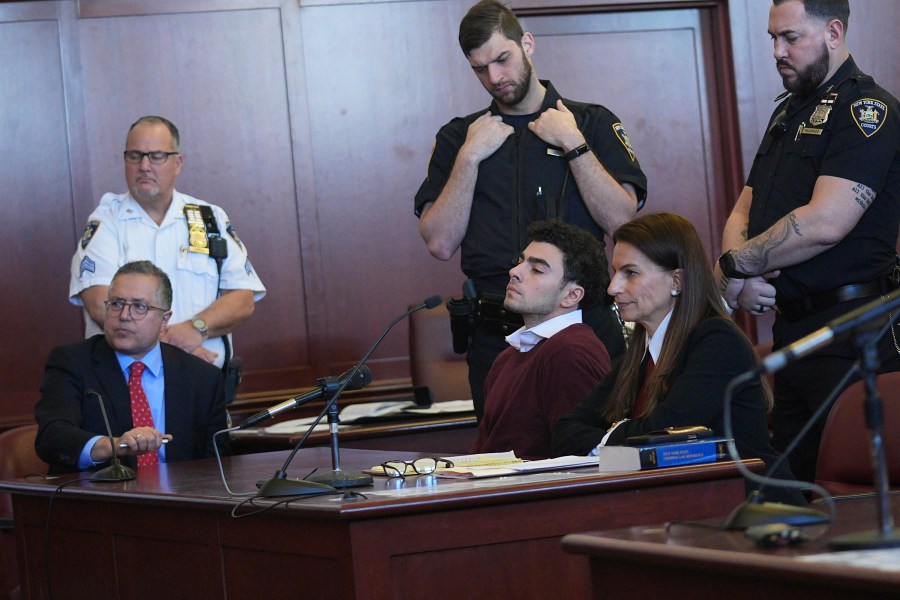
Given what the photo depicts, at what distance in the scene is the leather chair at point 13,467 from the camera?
11.8 ft

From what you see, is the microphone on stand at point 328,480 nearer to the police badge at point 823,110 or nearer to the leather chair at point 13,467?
the police badge at point 823,110

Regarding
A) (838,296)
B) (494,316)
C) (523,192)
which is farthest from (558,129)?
(838,296)

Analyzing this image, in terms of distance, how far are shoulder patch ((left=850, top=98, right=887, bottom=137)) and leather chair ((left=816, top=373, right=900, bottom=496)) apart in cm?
66

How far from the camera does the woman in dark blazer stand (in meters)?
2.56

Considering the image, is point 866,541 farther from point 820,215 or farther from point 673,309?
point 820,215

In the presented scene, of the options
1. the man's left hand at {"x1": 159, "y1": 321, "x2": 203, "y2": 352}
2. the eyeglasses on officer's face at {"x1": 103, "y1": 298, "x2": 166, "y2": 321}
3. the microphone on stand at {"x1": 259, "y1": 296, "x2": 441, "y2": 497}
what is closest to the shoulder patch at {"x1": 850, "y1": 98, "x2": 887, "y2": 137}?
the microphone on stand at {"x1": 259, "y1": 296, "x2": 441, "y2": 497}

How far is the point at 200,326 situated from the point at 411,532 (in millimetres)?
2446

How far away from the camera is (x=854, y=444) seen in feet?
9.08

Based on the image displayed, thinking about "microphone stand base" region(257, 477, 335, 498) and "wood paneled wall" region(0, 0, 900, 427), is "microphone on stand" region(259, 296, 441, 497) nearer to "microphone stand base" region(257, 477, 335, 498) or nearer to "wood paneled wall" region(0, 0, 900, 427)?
"microphone stand base" region(257, 477, 335, 498)

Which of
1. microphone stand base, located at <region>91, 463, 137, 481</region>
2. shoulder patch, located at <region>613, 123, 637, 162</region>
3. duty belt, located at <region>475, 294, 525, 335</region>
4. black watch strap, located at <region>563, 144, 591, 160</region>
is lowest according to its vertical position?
microphone stand base, located at <region>91, 463, 137, 481</region>

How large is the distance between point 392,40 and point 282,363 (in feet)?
5.05

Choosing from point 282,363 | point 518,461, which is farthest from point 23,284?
point 518,461

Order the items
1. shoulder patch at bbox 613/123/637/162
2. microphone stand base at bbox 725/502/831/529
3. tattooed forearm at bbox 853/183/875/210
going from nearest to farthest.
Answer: microphone stand base at bbox 725/502/831/529, tattooed forearm at bbox 853/183/875/210, shoulder patch at bbox 613/123/637/162

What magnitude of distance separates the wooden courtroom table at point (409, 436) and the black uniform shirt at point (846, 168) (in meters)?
1.15
